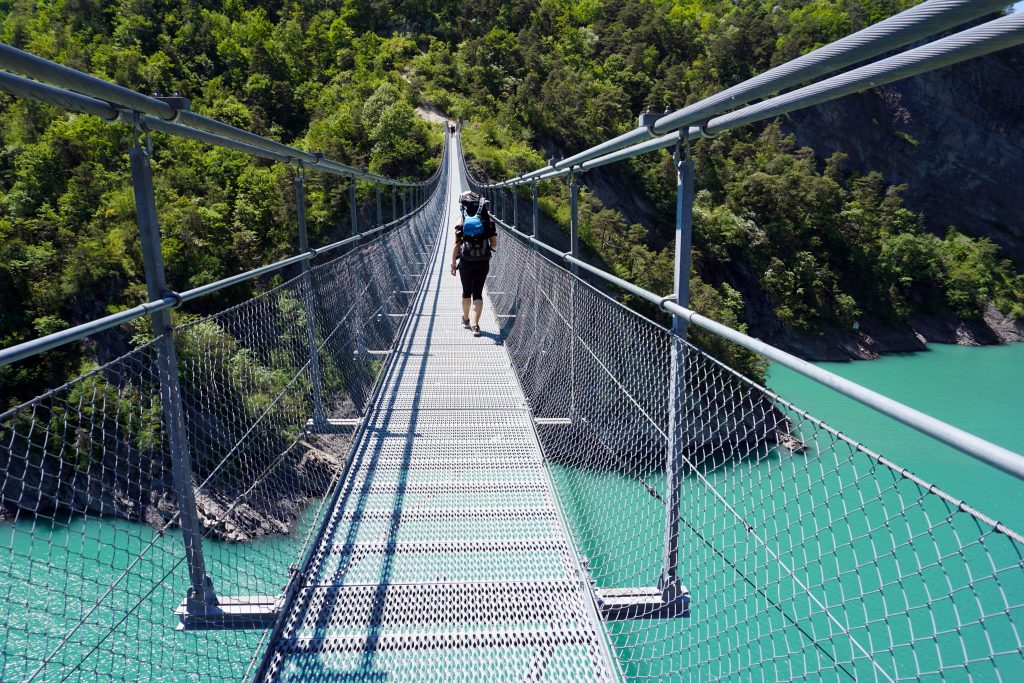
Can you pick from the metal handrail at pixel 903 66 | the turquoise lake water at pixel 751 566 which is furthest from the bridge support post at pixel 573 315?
the metal handrail at pixel 903 66

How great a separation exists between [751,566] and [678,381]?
20.6 ft

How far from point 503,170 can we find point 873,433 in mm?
12223

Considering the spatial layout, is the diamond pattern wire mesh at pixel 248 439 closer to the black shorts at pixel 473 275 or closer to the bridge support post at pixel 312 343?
the bridge support post at pixel 312 343

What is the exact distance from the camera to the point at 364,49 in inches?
1288

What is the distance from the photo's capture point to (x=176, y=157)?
20547 millimetres

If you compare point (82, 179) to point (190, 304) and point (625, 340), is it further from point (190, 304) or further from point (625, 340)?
point (625, 340)

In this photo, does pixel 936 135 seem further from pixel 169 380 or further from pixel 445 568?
pixel 169 380

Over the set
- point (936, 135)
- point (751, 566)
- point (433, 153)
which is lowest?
point (751, 566)

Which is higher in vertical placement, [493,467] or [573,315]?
[573,315]

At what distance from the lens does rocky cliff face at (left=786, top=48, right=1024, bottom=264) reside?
34594 mm

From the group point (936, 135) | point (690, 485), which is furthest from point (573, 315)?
point (936, 135)

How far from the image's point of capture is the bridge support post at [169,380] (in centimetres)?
164

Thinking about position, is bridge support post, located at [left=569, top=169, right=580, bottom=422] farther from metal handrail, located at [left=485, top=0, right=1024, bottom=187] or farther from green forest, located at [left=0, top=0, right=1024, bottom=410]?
green forest, located at [left=0, top=0, right=1024, bottom=410]

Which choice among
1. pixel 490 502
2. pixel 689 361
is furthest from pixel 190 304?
pixel 689 361
